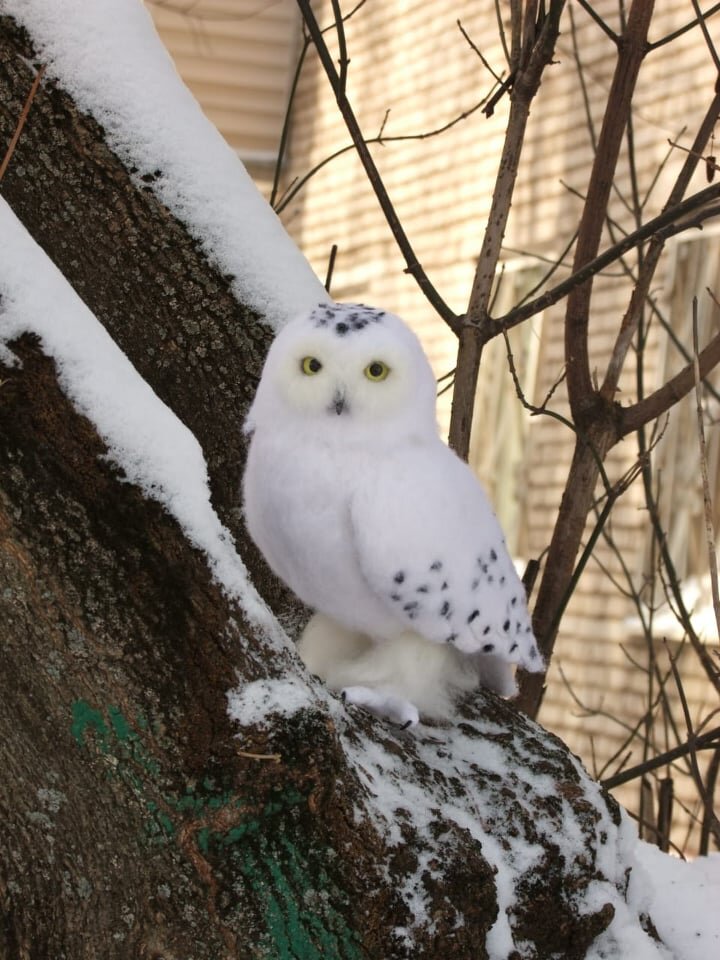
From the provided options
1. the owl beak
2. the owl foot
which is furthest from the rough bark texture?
the owl beak

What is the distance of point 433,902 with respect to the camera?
118 cm

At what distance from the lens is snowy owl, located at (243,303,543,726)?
1469 millimetres

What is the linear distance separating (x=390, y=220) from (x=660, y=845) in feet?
4.65

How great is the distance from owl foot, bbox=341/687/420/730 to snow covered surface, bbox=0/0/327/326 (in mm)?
690

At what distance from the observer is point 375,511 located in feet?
4.77

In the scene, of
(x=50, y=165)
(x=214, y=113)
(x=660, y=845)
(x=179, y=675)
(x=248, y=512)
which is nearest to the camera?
(x=179, y=675)

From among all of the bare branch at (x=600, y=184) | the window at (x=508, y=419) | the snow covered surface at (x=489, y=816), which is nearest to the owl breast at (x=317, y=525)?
the snow covered surface at (x=489, y=816)

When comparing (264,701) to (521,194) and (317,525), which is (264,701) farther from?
(521,194)

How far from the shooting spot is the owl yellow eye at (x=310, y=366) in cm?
148

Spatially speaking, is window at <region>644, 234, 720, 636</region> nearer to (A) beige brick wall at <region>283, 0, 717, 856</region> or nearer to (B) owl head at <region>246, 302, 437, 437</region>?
(A) beige brick wall at <region>283, 0, 717, 856</region>

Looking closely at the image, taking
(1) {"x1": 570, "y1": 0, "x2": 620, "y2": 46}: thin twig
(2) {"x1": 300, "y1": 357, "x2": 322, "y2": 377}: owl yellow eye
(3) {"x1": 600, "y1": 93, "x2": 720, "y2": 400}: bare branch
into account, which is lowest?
(2) {"x1": 300, "y1": 357, "x2": 322, "y2": 377}: owl yellow eye

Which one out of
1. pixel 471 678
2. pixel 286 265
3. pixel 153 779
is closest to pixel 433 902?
pixel 153 779

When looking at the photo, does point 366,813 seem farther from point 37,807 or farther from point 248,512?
point 248,512

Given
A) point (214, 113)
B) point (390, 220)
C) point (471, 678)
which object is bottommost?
point (471, 678)
